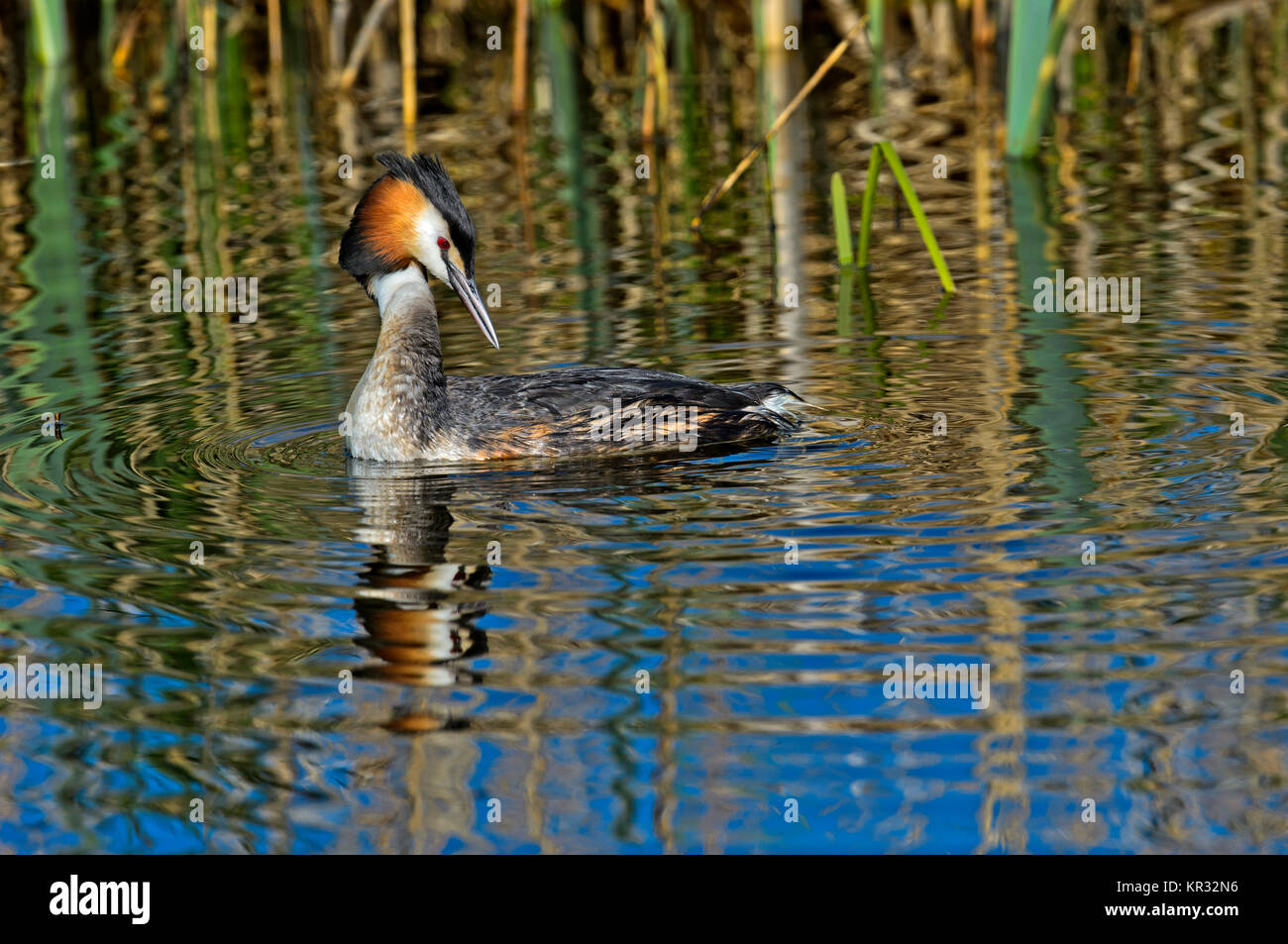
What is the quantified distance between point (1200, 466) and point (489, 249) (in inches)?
224

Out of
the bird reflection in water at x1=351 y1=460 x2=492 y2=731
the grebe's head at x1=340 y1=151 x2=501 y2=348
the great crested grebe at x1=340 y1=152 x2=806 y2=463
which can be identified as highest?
the grebe's head at x1=340 y1=151 x2=501 y2=348

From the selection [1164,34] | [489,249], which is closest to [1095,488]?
[489,249]

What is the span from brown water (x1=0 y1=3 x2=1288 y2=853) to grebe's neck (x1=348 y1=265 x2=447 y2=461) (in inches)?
8.3

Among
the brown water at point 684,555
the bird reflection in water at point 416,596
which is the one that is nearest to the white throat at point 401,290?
the brown water at point 684,555

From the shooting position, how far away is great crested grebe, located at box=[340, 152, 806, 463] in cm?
705

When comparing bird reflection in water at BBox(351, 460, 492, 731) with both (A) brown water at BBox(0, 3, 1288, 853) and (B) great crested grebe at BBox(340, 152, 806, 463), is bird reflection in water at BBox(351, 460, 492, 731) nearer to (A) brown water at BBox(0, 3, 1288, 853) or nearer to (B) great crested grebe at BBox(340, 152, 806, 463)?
(A) brown water at BBox(0, 3, 1288, 853)

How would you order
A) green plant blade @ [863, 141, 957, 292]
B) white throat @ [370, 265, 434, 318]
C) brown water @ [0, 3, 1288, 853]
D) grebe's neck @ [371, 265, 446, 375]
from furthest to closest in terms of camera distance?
green plant blade @ [863, 141, 957, 292]
white throat @ [370, 265, 434, 318]
grebe's neck @ [371, 265, 446, 375]
brown water @ [0, 3, 1288, 853]

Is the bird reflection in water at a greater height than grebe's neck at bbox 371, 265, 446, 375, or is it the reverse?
grebe's neck at bbox 371, 265, 446, 375

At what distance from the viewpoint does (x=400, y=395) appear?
7.05 m

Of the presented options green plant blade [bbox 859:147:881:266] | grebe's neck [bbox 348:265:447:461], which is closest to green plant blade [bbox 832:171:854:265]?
green plant blade [bbox 859:147:881:266]

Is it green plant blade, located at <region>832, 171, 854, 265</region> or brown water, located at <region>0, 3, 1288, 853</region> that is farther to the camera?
green plant blade, located at <region>832, 171, 854, 265</region>

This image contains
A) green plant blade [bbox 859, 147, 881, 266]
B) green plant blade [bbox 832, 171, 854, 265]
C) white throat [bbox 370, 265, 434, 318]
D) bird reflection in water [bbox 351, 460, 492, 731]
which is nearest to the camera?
bird reflection in water [bbox 351, 460, 492, 731]

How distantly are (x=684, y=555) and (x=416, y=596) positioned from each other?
0.84m

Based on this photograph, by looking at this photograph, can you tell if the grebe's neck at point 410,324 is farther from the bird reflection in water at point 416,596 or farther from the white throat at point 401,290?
the bird reflection in water at point 416,596
